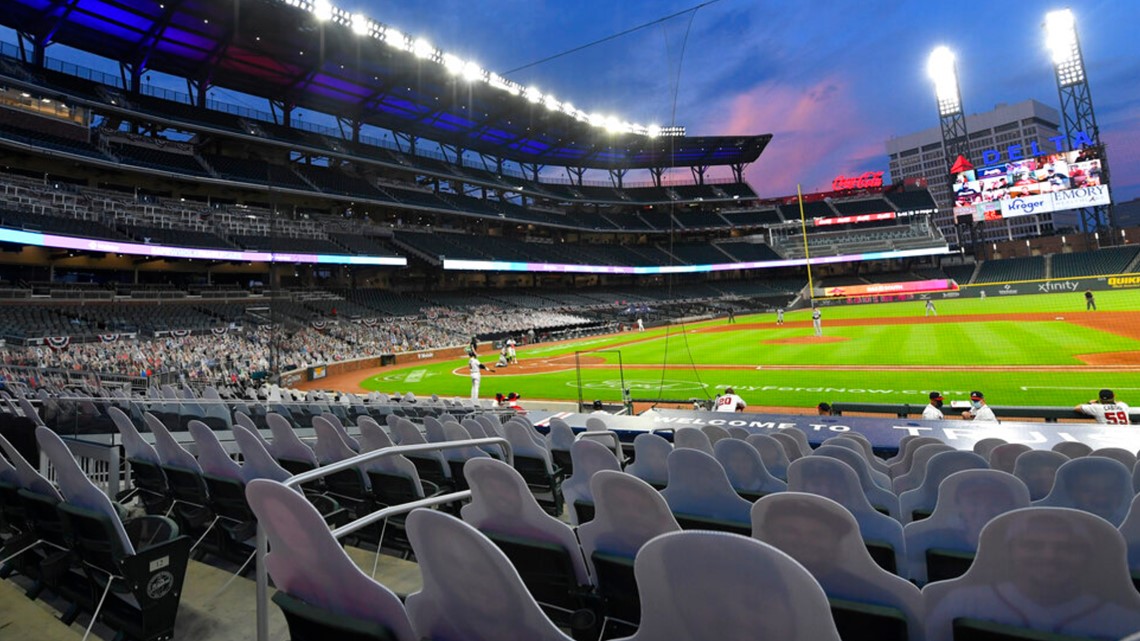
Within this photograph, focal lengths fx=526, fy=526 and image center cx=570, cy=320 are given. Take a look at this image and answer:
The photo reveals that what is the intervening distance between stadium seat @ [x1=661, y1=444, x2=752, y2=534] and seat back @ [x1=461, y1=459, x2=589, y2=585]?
40.0 inches

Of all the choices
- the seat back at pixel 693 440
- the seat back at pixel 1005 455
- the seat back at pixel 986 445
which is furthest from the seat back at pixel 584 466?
the seat back at pixel 986 445

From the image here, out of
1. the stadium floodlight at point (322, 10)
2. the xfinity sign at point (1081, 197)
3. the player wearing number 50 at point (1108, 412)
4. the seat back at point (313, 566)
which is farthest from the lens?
the xfinity sign at point (1081, 197)

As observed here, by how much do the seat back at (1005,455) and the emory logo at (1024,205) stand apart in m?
79.1

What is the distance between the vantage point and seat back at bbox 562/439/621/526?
14.3 ft

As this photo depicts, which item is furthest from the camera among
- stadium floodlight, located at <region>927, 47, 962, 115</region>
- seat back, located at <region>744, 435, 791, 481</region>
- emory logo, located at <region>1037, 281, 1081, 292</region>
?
stadium floodlight, located at <region>927, 47, 962, 115</region>

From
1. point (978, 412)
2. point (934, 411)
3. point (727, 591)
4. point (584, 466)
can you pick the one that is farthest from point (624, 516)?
point (978, 412)

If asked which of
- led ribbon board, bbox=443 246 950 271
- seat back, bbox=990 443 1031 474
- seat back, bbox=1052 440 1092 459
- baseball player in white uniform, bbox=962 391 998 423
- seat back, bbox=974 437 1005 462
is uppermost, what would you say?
led ribbon board, bbox=443 246 950 271

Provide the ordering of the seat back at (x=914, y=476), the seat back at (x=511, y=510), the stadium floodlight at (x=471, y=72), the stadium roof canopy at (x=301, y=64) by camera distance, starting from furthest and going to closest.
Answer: the stadium floodlight at (x=471, y=72) → the stadium roof canopy at (x=301, y=64) → the seat back at (x=914, y=476) → the seat back at (x=511, y=510)

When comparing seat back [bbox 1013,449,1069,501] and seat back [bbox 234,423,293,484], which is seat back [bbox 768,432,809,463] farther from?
seat back [bbox 234,423,293,484]

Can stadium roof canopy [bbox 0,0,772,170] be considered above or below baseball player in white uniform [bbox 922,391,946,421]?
above

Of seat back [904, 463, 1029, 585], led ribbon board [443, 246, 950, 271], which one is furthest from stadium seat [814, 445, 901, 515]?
led ribbon board [443, 246, 950, 271]

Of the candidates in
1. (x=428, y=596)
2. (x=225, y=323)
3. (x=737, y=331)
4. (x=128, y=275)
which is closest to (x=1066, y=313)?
(x=737, y=331)

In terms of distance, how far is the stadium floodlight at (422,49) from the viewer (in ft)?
135

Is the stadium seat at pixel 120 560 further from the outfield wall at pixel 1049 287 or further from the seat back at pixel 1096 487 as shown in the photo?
the outfield wall at pixel 1049 287
